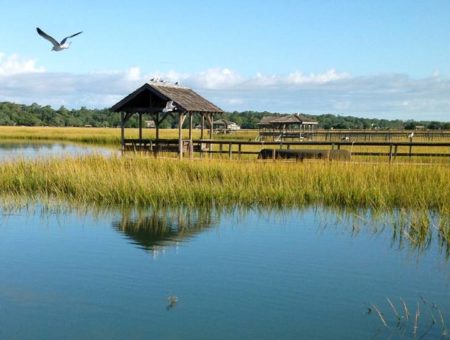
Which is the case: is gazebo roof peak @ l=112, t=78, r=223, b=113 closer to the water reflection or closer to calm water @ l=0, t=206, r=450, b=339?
the water reflection

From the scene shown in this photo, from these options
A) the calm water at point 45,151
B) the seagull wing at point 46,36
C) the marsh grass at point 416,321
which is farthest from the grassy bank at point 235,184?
the marsh grass at point 416,321

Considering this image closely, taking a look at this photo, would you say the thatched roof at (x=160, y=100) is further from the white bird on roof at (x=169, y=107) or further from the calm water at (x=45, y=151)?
the calm water at (x=45, y=151)

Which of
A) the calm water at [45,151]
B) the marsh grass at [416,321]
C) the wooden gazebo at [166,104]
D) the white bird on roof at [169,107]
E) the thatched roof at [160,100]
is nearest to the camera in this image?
the marsh grass at [416,321]

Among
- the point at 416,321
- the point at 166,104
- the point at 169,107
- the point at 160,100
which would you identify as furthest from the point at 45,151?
the point at 416,321

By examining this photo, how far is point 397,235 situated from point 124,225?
5.52 metres

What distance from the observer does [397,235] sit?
10.9 meters

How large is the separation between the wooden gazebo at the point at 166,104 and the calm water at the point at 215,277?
11657 millimetres

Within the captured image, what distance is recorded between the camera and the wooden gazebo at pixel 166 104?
78.8ft

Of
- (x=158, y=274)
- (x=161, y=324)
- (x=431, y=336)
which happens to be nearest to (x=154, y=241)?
(x=158, y=274)

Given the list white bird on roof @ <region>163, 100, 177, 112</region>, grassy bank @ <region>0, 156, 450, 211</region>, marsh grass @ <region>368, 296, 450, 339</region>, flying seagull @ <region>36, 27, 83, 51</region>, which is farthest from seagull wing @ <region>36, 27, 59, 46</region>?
white bird on roof @ <region>163, 100, 177, 112</region>

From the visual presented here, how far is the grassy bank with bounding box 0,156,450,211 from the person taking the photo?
14.0m

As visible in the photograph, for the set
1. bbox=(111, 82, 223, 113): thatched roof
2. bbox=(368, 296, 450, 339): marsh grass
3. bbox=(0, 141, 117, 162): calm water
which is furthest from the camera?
bbox=(111, 82, 223, 113): thatched roof

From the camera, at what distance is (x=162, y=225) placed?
1209 centimetres

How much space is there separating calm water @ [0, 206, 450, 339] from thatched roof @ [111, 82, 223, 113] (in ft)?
39.2
